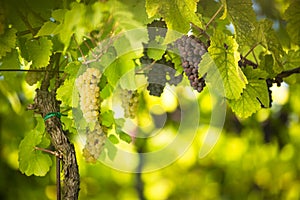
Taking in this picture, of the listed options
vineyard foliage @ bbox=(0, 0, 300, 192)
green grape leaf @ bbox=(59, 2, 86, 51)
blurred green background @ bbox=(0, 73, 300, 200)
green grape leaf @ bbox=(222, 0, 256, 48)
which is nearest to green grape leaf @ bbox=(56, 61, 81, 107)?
vineyard foliage @ bbox=(0, 0, 300, 192)

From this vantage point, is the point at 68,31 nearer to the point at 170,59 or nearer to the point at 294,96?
the point at 170,59

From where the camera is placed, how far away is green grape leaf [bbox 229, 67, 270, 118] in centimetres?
88

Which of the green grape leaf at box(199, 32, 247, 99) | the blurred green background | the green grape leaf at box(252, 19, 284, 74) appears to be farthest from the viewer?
the blurred green background

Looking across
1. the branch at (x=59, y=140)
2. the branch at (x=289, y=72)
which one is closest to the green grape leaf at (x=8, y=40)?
the branch at (x=59, y=140)

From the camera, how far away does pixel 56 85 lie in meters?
0.95

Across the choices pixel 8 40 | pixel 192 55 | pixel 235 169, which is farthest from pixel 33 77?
pixel 235 169

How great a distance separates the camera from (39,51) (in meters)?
0.90

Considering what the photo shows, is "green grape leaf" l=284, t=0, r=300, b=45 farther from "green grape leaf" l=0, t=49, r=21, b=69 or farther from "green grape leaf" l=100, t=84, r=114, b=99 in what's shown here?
"green grape leaf" l=0, t=49, r=21, b=69

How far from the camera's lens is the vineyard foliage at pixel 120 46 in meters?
0.76

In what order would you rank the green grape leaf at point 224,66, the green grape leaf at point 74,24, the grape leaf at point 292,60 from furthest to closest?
the grape leaf at point 292,60 → the green grape leaf at point 224,66 → the green grape leaf at point 74,24

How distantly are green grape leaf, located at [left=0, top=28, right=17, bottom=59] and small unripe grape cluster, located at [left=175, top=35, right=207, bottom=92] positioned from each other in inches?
8.9

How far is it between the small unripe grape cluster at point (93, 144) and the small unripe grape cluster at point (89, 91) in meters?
0.07

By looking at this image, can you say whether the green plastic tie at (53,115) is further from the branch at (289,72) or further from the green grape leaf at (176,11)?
the branch at (289,72)

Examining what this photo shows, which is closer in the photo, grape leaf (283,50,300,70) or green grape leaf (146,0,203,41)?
green grape leaf (146,0,203,41)
